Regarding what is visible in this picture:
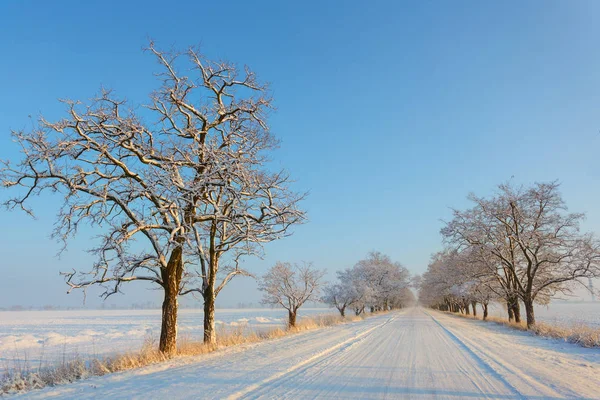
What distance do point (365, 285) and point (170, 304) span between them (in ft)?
157

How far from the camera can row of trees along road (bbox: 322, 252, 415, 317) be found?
52438mm

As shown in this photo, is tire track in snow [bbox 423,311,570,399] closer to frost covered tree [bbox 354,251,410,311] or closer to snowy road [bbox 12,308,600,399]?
snowy road [bbox 12,308,600,399]

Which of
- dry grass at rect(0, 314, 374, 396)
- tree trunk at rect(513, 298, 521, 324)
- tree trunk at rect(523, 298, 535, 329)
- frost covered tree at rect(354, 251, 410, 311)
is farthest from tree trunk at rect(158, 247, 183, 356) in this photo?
frost covered tree at rect(354, 251, 410, 311)

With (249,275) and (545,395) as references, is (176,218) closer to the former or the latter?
(249,275)

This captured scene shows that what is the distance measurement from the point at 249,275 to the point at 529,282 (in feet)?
61.9

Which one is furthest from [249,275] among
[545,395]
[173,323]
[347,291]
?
[347,291]

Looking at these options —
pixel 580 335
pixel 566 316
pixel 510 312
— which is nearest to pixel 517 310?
pixel 510 312

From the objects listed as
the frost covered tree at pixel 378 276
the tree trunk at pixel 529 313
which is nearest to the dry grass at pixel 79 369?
the tree trunk at pixel 529 313

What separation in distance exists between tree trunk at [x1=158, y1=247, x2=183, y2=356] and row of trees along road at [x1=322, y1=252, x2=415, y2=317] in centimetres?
3177

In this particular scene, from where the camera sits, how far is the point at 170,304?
37.3 feet

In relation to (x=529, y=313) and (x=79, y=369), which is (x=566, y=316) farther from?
(x=79, y=369)

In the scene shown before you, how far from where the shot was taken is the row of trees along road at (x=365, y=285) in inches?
2064

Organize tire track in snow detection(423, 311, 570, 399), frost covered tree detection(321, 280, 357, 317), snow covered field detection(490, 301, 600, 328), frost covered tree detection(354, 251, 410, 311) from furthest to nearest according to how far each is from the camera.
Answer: frost covered tree detection(354, 251, 410, 311) → frost covered tree detection(321, 280, 357, 317) → snow covered field detection(490, 301, 600, 328) → tire track in snow detection(423, 311, 570, 399)

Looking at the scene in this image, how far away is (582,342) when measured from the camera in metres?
14.1
